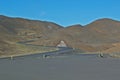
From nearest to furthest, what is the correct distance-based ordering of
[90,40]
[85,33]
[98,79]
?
[98,79]
[90,40]
[85,33]

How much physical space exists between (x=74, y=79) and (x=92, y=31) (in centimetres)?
16265

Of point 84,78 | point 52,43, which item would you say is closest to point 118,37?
point 52,43

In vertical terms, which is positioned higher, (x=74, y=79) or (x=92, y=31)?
(x=92, y=31)

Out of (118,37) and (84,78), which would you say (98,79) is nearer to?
(84,78)

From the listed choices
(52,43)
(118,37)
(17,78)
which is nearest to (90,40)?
(118,37)

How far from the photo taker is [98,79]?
24953 millimetres

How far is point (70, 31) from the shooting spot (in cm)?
18588

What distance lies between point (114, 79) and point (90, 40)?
140906mm

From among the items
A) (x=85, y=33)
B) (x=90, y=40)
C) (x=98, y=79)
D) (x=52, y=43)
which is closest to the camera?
(x=98, y=79)

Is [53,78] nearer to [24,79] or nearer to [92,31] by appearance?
[24,79]

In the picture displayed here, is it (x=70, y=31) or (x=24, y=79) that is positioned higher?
(x=70, y=31)

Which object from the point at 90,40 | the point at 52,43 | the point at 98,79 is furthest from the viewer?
the point at 90,40

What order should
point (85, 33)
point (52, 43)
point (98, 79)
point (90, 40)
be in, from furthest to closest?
point (85, 33) < point (90, 40) < point (52, 43) < point (98, 79)

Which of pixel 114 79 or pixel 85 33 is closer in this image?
pixel 114 79
